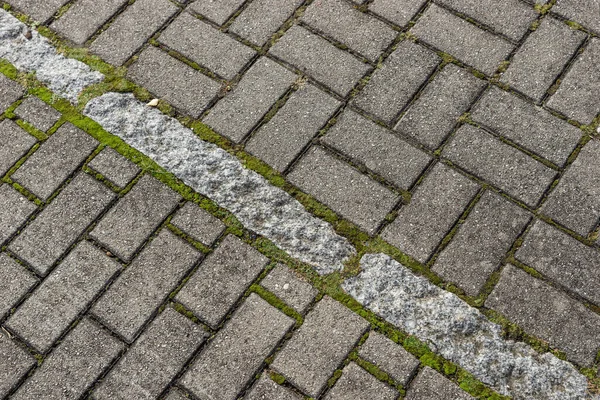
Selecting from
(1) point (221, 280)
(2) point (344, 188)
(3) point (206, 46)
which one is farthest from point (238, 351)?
(3) point (206, 46)

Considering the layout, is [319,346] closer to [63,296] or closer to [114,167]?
[63,296]

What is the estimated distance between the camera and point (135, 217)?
9.82 feet

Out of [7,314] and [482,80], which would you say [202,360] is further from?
[482,80]

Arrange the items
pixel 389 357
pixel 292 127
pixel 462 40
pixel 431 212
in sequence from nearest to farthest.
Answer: pixel 389 357
pixel 431 212
pixel 292 127
pixel 462 40

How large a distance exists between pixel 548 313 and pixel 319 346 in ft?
3.28

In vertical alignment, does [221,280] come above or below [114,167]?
below

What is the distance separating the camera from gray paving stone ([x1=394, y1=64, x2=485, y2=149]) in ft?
10.4

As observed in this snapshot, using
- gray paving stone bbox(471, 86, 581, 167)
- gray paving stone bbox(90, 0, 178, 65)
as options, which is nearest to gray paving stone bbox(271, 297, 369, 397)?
gray paving stone bbox(471, 86, 581, 167)

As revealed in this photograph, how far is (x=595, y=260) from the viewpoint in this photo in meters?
2.87

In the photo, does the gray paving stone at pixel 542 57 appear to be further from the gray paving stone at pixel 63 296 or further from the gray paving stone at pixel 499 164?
the gray paving stone at pixel 63 296

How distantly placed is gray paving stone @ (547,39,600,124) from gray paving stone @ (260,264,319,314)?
5.10 ft

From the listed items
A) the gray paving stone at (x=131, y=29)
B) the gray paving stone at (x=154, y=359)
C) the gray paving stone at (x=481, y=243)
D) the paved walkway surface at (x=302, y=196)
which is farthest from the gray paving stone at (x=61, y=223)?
the gray paving stone at (x=481, y=243)

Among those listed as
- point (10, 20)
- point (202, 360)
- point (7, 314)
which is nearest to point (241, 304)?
point (202, 360)

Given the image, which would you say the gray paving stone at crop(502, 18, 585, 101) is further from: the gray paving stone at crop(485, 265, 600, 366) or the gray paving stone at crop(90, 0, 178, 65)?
the gray paving stone at crop(90, 0, 178, 65)
